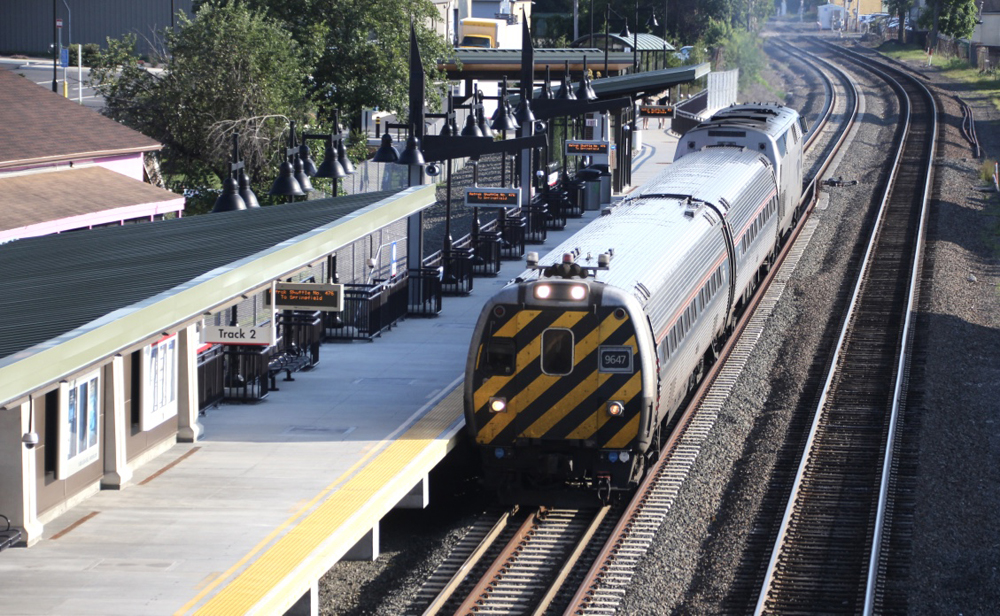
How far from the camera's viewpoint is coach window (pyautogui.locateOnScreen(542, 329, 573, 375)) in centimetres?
1412

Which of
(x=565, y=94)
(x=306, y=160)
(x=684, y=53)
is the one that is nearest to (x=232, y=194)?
(x=306, y=160)

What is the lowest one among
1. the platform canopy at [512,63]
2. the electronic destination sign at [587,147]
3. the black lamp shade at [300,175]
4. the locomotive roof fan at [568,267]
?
the locomotive roof fan at [568,267]

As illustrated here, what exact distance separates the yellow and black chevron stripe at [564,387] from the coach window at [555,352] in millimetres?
60

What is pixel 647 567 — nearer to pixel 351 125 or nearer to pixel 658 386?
pixel 658 386

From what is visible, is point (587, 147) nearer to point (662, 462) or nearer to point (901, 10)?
point (662, 462)

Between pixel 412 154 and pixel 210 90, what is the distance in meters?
12.3

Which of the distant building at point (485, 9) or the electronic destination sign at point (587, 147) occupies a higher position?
the distant building at point (485, 9)

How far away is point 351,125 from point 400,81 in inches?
83.3

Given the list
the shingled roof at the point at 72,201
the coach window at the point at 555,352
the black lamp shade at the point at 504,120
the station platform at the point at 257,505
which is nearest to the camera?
the station platform at the point at 257,505

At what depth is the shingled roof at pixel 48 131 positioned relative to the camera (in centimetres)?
2248

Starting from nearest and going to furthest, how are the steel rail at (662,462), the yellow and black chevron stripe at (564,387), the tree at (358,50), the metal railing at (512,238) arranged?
1. the steel rail at (662,462)
2. the yellow and black chevron stripe at (564,387)
3. the metal railing at (512,238)
4. the tree at (358,50)

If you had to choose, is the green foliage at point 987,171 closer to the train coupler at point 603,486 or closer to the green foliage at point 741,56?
the train coupler at point 603,486

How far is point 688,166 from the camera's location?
24.2m

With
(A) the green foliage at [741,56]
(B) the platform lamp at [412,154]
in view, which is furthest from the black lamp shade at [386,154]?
(A) the green foliage at [741,56]
